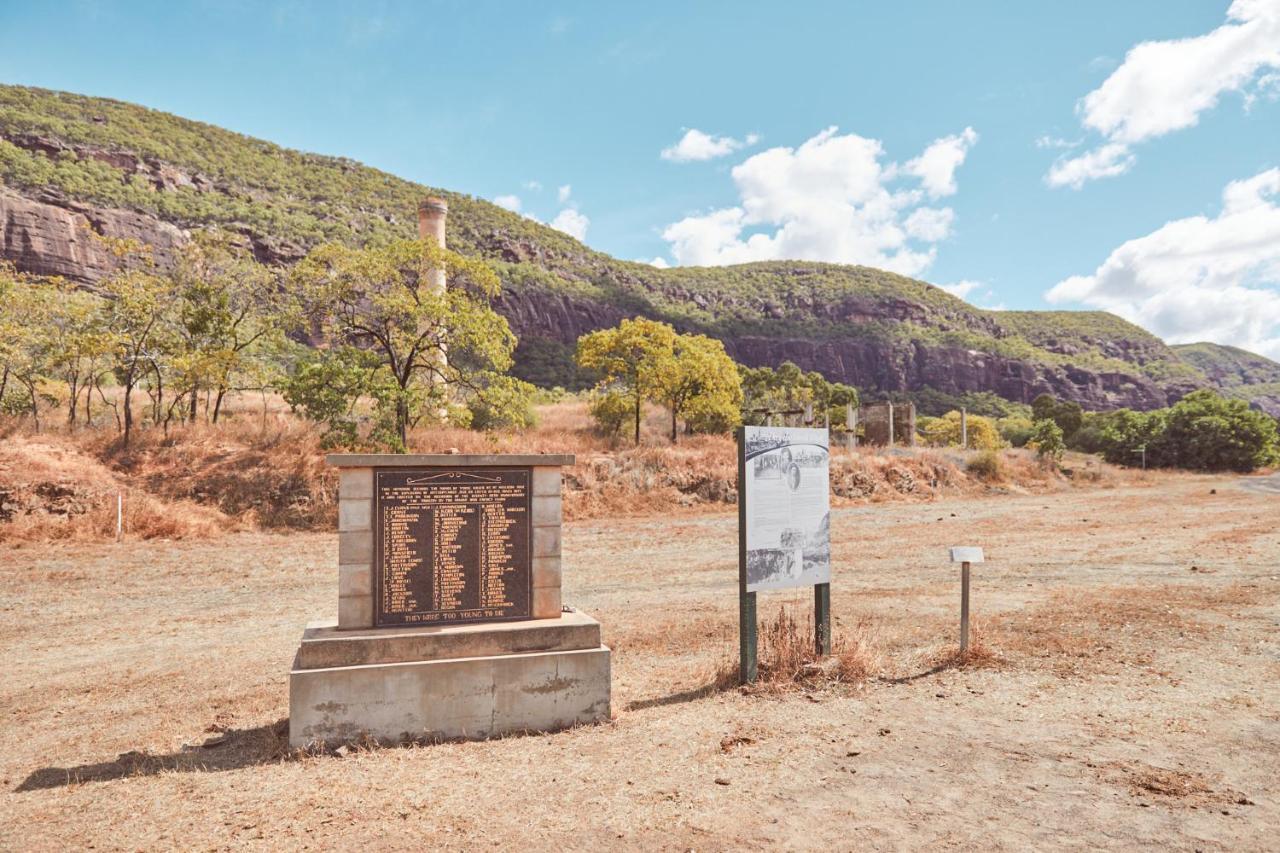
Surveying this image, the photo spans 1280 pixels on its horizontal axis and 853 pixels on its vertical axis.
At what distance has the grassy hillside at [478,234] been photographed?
7919 cm

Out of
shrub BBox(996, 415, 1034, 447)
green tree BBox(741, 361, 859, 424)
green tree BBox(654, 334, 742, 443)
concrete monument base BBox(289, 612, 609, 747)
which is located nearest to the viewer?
concrete monument base BBox(289, 612, 609, 747)

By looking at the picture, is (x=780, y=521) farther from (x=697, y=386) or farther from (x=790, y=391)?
(x=790, y=391)

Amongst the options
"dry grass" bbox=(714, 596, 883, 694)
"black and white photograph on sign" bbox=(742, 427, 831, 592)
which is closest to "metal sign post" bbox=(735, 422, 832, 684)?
"black and white photograph on sign" bbox=(742, 427, 831, 592)

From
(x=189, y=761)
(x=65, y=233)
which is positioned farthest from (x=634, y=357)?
(x=65, y=233)

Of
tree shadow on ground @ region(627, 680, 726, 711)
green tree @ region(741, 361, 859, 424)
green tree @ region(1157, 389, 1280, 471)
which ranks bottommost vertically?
tree shadow on ground @ region(627, 680, 726, 711)

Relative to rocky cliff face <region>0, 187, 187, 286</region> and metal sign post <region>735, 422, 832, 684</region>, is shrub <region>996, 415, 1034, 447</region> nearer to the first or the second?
metal sign post <region>735, 422, 832, 684</region>

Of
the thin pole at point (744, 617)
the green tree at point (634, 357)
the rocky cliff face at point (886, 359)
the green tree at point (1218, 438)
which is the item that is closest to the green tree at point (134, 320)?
the green tree at point (634, 357)

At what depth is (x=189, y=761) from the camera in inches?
236

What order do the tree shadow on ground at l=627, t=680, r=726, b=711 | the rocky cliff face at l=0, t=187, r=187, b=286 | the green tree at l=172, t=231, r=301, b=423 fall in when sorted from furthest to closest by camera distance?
the rocky cliff face at l=0, t=187, r=187, b=286 → the green tree at l=172, t=231, r=301, b=423 → the tree shadow on ground at l=627, t=680, r=726, b=711

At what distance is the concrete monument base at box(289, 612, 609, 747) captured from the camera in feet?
20.2

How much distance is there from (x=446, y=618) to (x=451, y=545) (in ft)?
2.21

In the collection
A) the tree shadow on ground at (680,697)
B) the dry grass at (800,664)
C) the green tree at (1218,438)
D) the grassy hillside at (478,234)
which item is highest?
the grassy hillside at (478,234)

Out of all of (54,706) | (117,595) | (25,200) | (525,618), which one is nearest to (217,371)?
(117,595)

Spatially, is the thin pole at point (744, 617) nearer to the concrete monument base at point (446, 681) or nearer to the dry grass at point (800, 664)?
the dry grass at point (800, 664)
